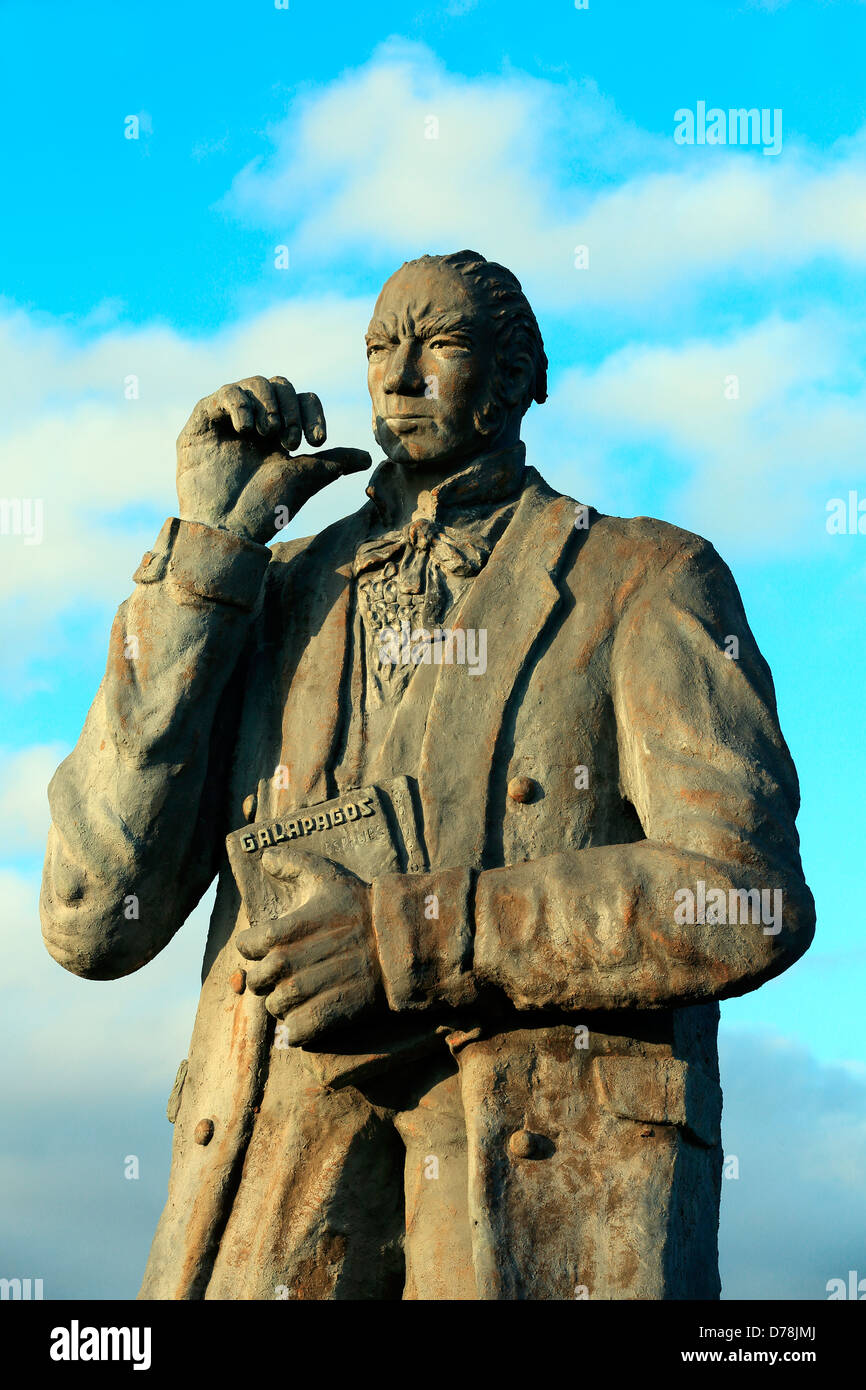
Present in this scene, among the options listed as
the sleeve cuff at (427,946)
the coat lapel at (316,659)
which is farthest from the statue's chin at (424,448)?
the sleeve cuff at (427,946)

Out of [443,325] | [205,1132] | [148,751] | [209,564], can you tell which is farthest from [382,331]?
[205,1132]

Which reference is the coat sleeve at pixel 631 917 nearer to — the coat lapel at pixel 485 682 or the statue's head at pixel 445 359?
the coat lapel at pixel 485 682

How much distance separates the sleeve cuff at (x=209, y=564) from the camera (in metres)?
8.02

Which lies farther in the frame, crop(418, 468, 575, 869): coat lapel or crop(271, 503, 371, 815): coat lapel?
crop(271, 503, 371, 815): coat lapel

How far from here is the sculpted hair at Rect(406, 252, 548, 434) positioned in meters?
8.39

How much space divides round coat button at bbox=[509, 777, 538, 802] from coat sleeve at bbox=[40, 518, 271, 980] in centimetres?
118

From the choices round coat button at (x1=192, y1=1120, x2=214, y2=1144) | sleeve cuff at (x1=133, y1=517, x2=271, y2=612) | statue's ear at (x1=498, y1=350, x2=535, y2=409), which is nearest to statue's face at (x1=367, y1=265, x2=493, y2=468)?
statue's ear at (x1=498, y1=350, x2=535, y2=409)

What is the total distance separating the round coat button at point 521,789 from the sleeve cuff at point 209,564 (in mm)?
1219

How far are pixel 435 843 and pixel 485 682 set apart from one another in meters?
0.64

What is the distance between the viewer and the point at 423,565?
8.25m

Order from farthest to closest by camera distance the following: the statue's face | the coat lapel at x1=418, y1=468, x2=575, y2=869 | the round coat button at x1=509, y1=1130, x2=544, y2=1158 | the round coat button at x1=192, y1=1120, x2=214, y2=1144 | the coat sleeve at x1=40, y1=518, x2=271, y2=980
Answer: the statue's face → the coat sleeve at x1=40, y1=518, x2=271, y2=980 → the round coat button at x1=192, y1=1120, x2=214, y2=1144 → the coat lapel at x1=418, y1=468, x2=575, y2=869 → the round coat button at x1=509, y1=1130, x2=544, y2=1158

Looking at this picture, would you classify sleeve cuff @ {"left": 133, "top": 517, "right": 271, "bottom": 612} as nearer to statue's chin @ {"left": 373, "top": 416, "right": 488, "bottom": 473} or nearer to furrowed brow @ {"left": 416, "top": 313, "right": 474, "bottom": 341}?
statue's chin @ {"left": 373, "top": 416, "right": 488, "bottom": 473}
